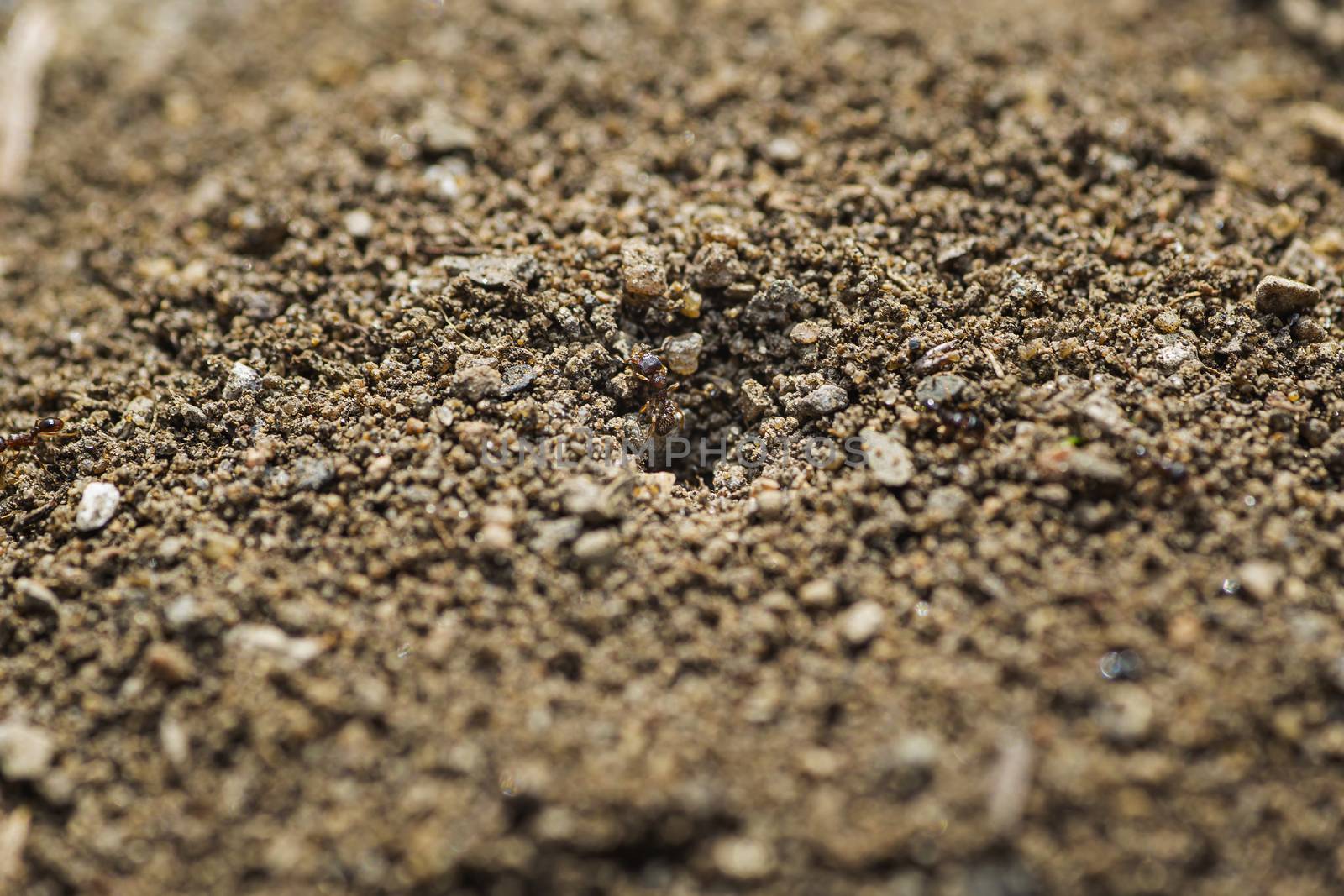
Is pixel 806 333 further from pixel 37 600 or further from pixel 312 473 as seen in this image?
pixel 37 600

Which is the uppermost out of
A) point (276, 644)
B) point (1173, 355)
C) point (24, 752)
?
point (1173, 355)

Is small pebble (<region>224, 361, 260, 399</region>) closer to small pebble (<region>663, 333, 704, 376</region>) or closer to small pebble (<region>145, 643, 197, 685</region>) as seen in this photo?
small pebble (<region>145, 643, 197, 685</region>)

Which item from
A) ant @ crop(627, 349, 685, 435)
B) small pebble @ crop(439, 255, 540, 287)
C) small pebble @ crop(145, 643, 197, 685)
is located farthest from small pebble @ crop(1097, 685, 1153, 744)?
small pebble @ crop(145, 643, 197, 685)

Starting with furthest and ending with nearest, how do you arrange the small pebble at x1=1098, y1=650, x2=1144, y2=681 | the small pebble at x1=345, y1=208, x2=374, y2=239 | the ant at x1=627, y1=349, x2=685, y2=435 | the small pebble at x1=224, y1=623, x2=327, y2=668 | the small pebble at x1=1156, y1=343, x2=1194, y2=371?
the small pebble at x1=345, y1=208, x2=374, y2=239 → the ant at x1=627, y1=349, x2=685, y2=435 → the small pebble at x1=1156, y1=343, x2=1194, y2=371 → the small pebble at x1=224, y1=623, x2=327, y2=668 → the small pebble at x1=1098, y1=650, x2=1144, y2=681

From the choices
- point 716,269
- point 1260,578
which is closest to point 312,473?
point 716,269

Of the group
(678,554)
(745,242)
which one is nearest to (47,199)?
(745,242)

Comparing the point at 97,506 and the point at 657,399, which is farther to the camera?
the point at 657,399

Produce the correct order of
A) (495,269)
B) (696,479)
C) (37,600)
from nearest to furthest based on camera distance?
(37,600) < (696,479) < (495,269)

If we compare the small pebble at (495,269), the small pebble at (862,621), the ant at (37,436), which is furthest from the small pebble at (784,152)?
the ant at (37,436)

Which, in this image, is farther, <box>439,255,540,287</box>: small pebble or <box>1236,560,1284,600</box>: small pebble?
<box>439,255,540,287</box>: small pebble
